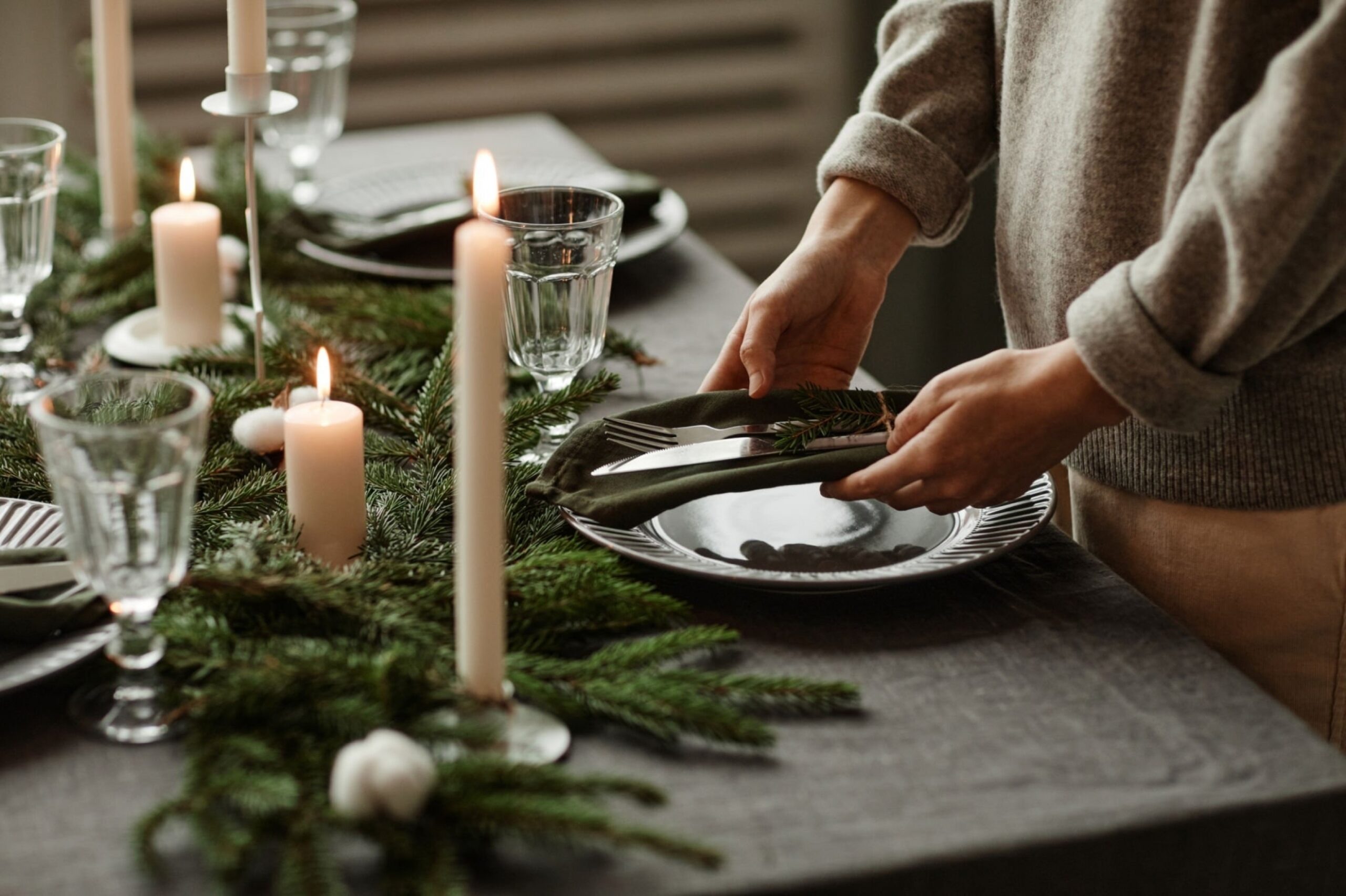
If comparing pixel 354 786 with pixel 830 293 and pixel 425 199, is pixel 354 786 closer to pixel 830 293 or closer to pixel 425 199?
pixel 830 293

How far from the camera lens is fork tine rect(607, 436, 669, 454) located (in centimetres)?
88

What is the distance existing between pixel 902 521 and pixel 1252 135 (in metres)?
0.31

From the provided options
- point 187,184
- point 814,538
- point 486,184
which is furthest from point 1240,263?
point 187,184

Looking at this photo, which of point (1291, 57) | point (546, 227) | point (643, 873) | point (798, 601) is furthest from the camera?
point (546, 227)

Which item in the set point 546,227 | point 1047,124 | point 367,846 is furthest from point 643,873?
point 1047,124

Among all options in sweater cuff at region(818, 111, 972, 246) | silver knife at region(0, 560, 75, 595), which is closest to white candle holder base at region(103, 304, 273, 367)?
silver knife at region(0, 560, 75, 595)

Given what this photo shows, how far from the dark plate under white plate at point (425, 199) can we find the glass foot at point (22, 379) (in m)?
0.30

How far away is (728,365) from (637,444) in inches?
4.8

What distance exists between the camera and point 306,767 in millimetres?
617

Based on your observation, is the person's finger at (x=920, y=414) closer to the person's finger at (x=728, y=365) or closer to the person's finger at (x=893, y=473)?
the person's finger at (x=893, y=473)

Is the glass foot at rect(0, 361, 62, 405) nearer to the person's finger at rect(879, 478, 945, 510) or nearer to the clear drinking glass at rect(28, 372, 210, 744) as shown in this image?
the clear drinking glass at rect(28, 372, 210, 744)

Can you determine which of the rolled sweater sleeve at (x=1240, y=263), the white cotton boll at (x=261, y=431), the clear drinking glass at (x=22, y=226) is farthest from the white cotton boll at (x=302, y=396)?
the rolled sweater sleeve at (x=1240, y=263)

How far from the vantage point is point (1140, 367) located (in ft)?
2.47

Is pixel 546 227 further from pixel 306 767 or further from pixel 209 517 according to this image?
pixel 306 767
